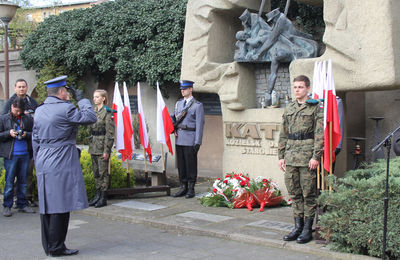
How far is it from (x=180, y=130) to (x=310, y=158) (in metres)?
3.37

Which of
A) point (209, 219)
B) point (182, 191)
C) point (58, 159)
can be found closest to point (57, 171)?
point (58, 159)

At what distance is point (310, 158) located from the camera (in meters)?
5.57

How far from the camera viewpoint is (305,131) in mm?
5625

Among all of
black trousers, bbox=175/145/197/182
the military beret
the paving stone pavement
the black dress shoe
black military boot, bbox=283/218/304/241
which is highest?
the military beret

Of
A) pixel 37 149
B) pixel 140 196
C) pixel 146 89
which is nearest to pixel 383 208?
pixel 37 149

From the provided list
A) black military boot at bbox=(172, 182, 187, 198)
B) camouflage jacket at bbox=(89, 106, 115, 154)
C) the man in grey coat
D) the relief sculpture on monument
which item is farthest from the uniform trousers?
the relief sculpture on monument

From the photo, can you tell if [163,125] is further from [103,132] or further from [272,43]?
[272,43]

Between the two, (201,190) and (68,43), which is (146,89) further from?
(201,190)

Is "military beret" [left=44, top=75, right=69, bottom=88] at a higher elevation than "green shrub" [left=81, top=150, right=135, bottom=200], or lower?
higher

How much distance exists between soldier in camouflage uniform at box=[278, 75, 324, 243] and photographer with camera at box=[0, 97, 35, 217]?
4253mm

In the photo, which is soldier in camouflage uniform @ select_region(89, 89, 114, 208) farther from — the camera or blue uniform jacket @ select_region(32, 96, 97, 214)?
blue uniform jacket @ select_region(32, 96, 97, 214)

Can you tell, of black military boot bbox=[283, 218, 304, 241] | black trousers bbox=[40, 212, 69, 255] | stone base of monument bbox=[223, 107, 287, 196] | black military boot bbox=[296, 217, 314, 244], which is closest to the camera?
black trousers bbox=[40, 212, 69, 255]

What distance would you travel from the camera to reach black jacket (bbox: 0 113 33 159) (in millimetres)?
7709

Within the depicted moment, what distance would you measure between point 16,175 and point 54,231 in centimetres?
288
